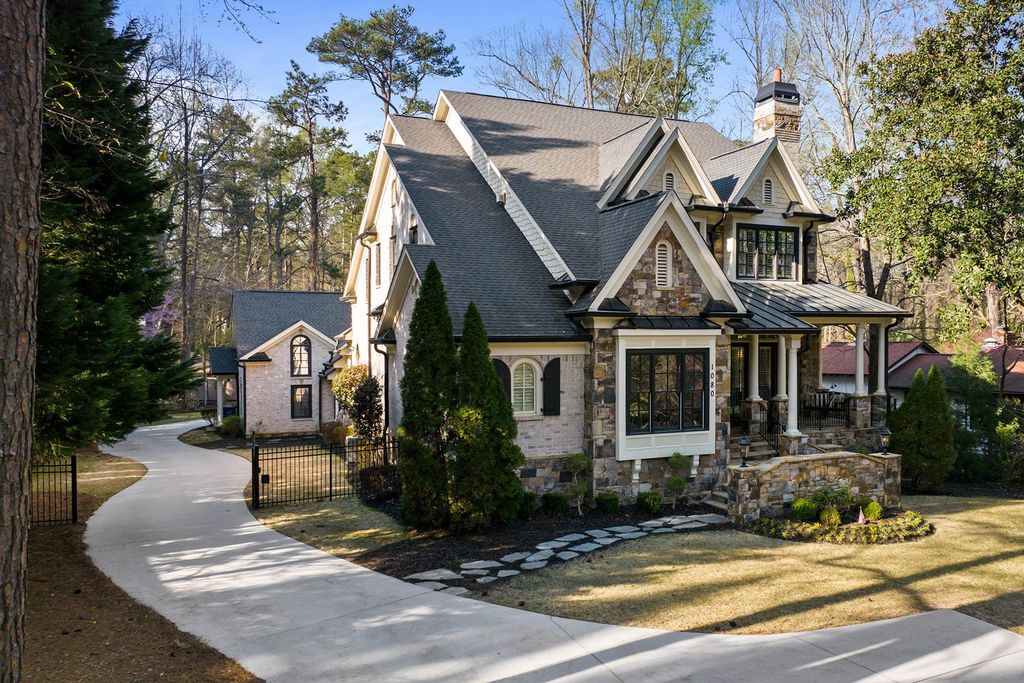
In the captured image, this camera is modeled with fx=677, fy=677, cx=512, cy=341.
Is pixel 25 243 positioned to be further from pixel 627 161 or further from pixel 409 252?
pixel 627 161

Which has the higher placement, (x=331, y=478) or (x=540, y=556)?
(x=331, y=478)

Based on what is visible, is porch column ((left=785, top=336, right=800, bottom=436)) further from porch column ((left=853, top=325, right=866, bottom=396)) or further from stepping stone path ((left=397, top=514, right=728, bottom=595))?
stepping stone path ((left=397, top=514, right=728, bottom=595))

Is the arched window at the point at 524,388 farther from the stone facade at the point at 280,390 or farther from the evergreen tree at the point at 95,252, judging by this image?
the stone facade at the point at 280,390

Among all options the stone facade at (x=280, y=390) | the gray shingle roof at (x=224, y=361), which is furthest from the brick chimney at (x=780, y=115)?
the gray shingle roof at (x=224, y=361)

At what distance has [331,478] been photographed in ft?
54.2

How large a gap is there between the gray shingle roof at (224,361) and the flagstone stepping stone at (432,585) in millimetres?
20828

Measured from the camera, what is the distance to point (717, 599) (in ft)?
29.7

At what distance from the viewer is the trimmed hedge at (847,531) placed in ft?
39.4

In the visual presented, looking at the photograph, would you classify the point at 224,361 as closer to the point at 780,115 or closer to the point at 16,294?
the point at 780,115

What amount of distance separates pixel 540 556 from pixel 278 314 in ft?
69.8

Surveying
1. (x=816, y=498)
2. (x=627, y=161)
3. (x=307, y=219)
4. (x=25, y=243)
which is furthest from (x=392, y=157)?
(x=307, y=219)

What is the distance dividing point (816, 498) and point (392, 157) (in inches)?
530

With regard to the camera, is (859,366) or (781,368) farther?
(859,366)

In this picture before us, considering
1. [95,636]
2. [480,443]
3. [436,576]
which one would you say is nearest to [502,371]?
[480,443]
